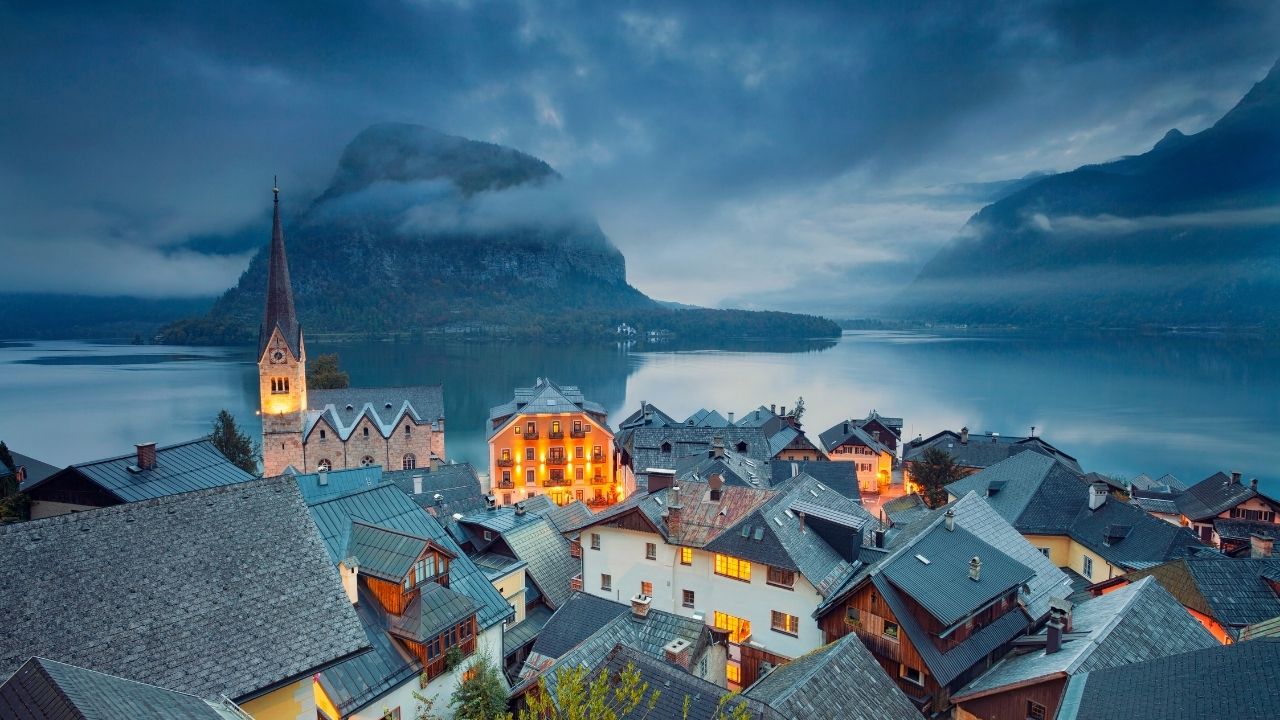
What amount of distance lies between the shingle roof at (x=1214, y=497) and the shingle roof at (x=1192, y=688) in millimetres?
36518

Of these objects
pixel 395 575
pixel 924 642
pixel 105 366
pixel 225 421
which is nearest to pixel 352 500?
pixel 395 575

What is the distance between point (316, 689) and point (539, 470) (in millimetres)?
37652

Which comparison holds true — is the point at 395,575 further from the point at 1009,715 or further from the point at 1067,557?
the point at 1067,557

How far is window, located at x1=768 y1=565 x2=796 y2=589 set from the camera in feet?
74.3

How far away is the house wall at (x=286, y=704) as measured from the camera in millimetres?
10570

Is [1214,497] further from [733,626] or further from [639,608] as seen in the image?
[639,608]

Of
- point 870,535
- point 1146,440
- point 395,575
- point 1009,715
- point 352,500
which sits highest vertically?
point 352,500

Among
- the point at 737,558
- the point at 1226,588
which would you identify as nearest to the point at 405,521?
the point at 737,558

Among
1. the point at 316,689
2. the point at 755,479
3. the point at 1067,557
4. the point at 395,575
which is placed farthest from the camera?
the point at 755,479

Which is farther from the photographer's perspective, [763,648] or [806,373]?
[806,373]

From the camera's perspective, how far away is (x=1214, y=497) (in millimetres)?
40406

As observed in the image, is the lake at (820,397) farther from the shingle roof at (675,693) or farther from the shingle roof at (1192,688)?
the shingle roof at (1192,688)

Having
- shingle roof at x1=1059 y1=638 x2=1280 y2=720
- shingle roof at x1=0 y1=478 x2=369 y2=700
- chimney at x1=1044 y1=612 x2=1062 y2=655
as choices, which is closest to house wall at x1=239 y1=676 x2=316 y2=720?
shingle roof at x1=0 y1=478 x2=369 y2=700

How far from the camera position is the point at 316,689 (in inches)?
538
